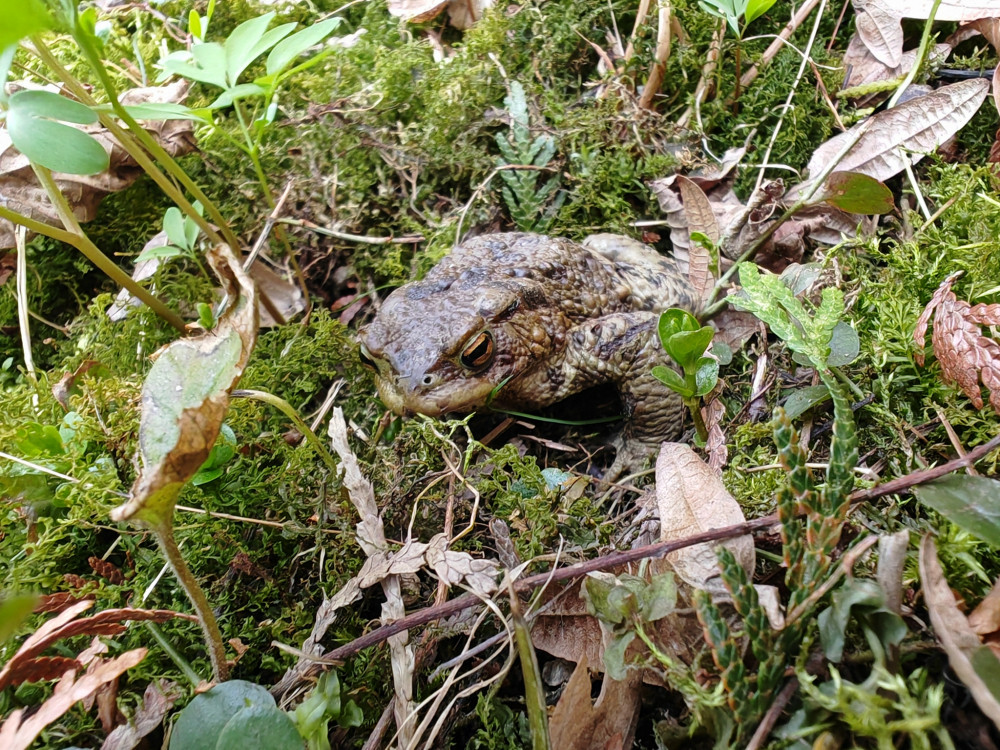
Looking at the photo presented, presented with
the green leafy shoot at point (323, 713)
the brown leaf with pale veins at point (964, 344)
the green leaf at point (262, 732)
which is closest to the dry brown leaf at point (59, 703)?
the green leaf at point (262, 732)

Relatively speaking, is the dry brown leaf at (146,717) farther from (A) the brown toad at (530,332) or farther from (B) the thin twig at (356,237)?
(B) the thin twig at (356,237)

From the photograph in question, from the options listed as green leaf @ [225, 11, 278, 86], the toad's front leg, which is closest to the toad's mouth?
the toad's front leg

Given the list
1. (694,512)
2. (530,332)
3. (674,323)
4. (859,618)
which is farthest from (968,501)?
(530,332)

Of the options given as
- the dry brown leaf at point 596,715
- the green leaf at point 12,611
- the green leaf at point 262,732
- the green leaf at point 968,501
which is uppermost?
the green leaf at point 12,611

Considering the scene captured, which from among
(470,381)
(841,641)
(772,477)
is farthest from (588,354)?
(841,641)

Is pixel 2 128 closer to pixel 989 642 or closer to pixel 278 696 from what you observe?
pixel 278 696

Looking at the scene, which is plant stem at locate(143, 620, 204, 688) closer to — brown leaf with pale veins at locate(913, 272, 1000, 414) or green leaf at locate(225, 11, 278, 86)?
green leaf at locate(225, 11, 278, 86)
